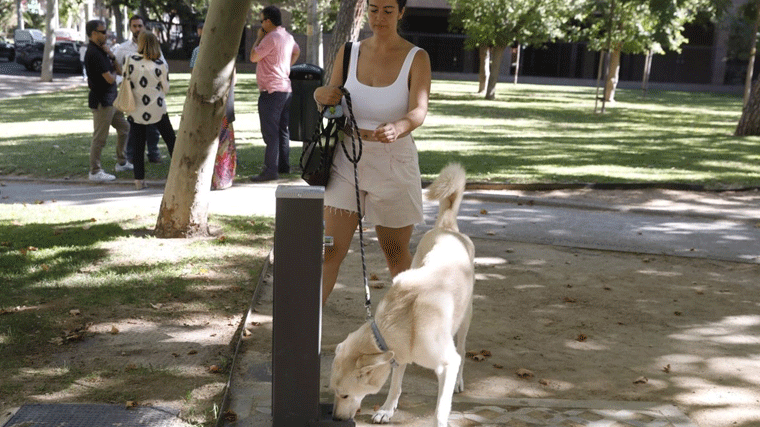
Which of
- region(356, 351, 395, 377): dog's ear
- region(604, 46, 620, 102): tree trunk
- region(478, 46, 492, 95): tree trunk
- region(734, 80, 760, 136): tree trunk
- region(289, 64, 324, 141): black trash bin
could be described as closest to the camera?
region(356, 351, 395, 377): dog's ear

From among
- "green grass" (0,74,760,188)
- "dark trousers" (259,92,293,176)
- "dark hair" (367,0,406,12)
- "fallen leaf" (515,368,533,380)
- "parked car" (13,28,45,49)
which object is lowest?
"fallen leaf" (515,368,533,380)

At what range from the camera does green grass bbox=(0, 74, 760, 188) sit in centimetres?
1203

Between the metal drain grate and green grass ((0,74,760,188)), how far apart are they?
7.16 m

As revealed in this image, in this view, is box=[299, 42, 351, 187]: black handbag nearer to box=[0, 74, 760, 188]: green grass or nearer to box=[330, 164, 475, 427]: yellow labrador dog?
box=[330, 164, 475, 427]: yellow labrador dog

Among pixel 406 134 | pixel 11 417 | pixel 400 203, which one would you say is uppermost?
pixel 406 134

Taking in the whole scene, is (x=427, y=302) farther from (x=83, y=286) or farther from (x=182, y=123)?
(x=182, y=123)

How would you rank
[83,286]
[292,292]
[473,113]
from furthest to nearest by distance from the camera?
[473,113]
[83,286]
[292,292]

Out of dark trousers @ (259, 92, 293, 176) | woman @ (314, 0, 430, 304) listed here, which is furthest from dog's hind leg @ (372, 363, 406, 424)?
dark trousers @ (259, 92, 293, 176)

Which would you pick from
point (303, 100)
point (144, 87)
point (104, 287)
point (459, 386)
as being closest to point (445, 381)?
point (459, 386)

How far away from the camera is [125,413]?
4.07 metres

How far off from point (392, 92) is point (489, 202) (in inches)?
236

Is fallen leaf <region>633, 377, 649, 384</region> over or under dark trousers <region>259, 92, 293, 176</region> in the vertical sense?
under

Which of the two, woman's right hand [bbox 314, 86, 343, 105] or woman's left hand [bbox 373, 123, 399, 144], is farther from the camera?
woman's right hand [bbox 314, 86, 343, 105]

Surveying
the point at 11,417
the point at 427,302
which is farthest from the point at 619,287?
the point at 11,417
